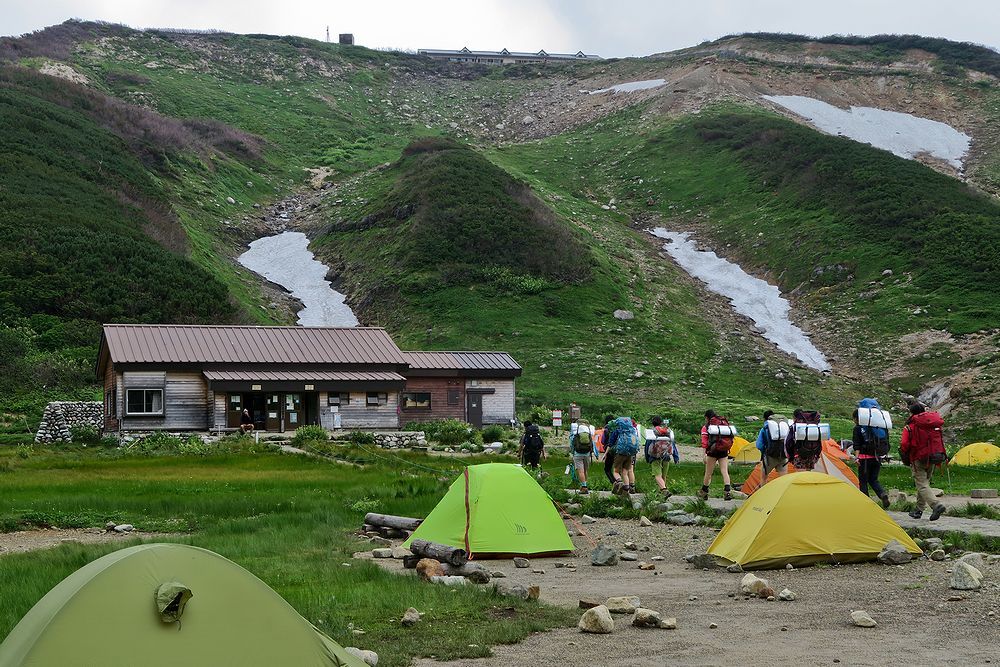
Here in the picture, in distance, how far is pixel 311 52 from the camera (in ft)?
528

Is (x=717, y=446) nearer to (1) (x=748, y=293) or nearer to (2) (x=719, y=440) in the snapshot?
(2) (x=719, y=440)

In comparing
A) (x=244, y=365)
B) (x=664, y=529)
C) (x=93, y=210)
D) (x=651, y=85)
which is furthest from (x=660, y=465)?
(x=651, y=85)

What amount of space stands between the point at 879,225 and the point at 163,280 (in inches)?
2120

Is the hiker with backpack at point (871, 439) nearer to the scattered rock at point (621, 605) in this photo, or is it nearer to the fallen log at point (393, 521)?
the fallen log at point (393, 521)

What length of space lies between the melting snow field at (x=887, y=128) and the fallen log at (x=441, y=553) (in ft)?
355

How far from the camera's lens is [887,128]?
402 feet

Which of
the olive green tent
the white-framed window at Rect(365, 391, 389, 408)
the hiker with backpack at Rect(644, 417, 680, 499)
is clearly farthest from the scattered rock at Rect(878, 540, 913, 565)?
the white-framed window at Rect(365, 391, 389, 408)

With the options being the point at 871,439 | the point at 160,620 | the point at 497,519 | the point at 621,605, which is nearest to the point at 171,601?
the point at 160,620

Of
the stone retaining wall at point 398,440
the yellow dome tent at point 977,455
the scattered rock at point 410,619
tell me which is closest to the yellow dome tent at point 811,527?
the scattered rock at point 410,619

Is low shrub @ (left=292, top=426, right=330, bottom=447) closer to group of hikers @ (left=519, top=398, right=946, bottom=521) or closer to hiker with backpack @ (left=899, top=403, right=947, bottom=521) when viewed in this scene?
group of hikers @ (left=519, top=398, right=946, bottom=521)

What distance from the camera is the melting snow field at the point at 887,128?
11556 centimetres

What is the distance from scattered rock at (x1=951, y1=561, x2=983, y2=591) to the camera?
12273 mm

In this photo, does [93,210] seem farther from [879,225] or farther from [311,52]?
[311,52]

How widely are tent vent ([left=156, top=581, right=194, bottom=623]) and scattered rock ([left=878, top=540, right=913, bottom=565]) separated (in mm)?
10312
